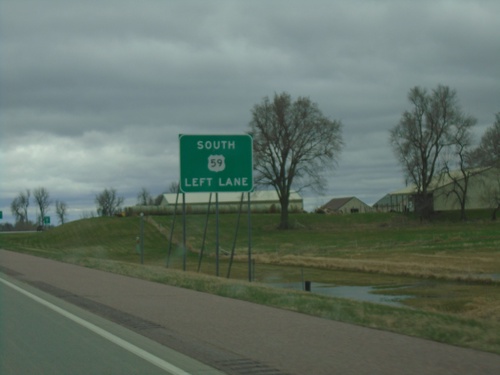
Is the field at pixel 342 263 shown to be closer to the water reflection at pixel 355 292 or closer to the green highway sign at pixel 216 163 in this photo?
the water reflection at pixel 355 292

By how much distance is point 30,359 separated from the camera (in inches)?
384

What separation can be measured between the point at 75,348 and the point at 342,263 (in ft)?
105

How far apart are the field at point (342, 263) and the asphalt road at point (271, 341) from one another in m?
0.69

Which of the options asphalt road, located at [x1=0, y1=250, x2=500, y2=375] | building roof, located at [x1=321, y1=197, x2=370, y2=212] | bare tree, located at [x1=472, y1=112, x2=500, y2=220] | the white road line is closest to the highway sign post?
asphalt road, located at [x1=0, y1=250, x2=500, y2=375]

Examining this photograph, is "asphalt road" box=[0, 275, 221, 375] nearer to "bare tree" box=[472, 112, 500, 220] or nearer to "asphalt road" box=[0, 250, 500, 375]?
"asphalt road" box=[0, 250, 500, 375]

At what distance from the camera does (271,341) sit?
10.7 metres

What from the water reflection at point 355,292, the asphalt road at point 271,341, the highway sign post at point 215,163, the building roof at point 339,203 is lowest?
the water reflection at point 355,292

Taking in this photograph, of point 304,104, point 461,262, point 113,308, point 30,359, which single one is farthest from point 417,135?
point 30,359

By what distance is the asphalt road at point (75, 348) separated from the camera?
8984 mm

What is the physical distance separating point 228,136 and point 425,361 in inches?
789

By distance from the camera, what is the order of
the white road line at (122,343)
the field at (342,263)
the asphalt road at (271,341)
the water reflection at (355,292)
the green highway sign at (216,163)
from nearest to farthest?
the asphalt road at (271,341) < the white road line at (122,343) < the field at (342,263) < the water reflection at (355,292) < the green highway sign at (216,163)

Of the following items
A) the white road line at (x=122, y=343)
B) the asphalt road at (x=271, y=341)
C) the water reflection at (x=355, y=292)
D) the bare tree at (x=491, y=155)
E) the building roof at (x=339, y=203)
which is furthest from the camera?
the building roof at (x=339, y=203)

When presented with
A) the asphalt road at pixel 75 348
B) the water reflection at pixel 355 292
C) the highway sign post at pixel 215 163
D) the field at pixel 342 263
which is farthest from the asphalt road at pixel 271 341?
the highway sign post at pixel 215 163

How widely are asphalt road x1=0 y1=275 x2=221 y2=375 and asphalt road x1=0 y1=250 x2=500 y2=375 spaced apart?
0.40 meters
